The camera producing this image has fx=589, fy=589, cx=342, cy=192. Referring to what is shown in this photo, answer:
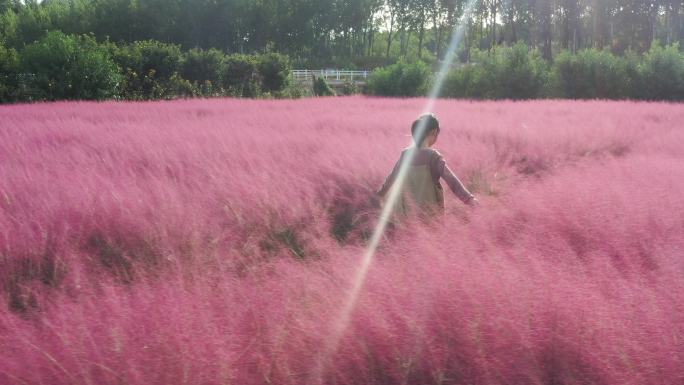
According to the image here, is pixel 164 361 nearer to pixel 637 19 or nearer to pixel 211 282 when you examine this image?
pixel 211 282

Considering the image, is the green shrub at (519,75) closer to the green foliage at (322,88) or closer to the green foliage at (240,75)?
the green foliage at (322,88)

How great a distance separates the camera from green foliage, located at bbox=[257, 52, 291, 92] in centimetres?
2514

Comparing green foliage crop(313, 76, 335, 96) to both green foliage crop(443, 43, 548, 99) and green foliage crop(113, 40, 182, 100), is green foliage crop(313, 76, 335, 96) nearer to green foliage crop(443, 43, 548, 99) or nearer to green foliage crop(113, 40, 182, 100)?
green foliage crop(113, 40, 182, 100)

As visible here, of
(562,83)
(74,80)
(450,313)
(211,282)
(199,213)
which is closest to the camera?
(450,313)

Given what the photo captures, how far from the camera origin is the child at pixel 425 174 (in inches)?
149

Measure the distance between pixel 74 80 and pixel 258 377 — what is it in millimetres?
18104

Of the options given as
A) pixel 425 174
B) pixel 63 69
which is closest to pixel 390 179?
pixel 425 174

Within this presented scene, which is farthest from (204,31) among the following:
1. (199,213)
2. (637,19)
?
(199,213)

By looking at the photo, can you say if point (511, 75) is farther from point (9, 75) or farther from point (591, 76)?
point (9, 75)

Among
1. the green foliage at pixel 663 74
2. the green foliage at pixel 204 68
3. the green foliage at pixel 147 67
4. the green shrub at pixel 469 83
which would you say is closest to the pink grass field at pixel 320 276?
the green foliage at pixel 147 67

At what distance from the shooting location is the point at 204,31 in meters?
56.3

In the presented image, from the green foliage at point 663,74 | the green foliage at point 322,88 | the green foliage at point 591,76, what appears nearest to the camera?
the green foliage at point 663,74

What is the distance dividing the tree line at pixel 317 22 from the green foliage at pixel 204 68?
25.1 meters

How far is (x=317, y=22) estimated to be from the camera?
5972 centimetres
